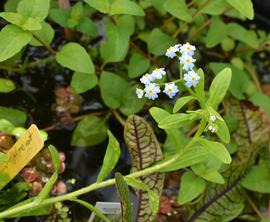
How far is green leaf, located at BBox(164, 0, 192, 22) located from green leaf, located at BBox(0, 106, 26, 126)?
0.39 m

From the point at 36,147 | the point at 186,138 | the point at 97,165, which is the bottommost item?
the point at 97,165

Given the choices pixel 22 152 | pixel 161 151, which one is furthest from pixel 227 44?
pixel 22 152

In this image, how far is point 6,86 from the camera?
122 cm

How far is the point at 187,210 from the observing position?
46.6 inches

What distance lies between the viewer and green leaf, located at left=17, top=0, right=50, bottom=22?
3.41ft

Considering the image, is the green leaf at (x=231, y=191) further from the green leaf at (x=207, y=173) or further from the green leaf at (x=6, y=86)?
the green leaf at (x=6, y=86)

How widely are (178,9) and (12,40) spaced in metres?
0.37

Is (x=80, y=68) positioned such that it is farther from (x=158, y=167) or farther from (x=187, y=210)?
(x=187, y=210)

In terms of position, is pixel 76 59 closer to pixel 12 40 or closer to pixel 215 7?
pixel 12 40

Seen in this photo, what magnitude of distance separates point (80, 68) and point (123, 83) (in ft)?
0.59

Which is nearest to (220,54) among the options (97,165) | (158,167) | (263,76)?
(263,76)

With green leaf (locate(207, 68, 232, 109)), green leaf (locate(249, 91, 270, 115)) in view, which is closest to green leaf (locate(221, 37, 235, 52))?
green leaf (locate(249, 91, 270, 115))

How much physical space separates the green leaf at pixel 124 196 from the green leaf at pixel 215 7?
18.9 inches

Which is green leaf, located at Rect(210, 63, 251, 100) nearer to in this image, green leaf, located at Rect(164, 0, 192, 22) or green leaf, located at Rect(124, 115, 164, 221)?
green leaf, located at Rect(164, 0, 192, 22)
